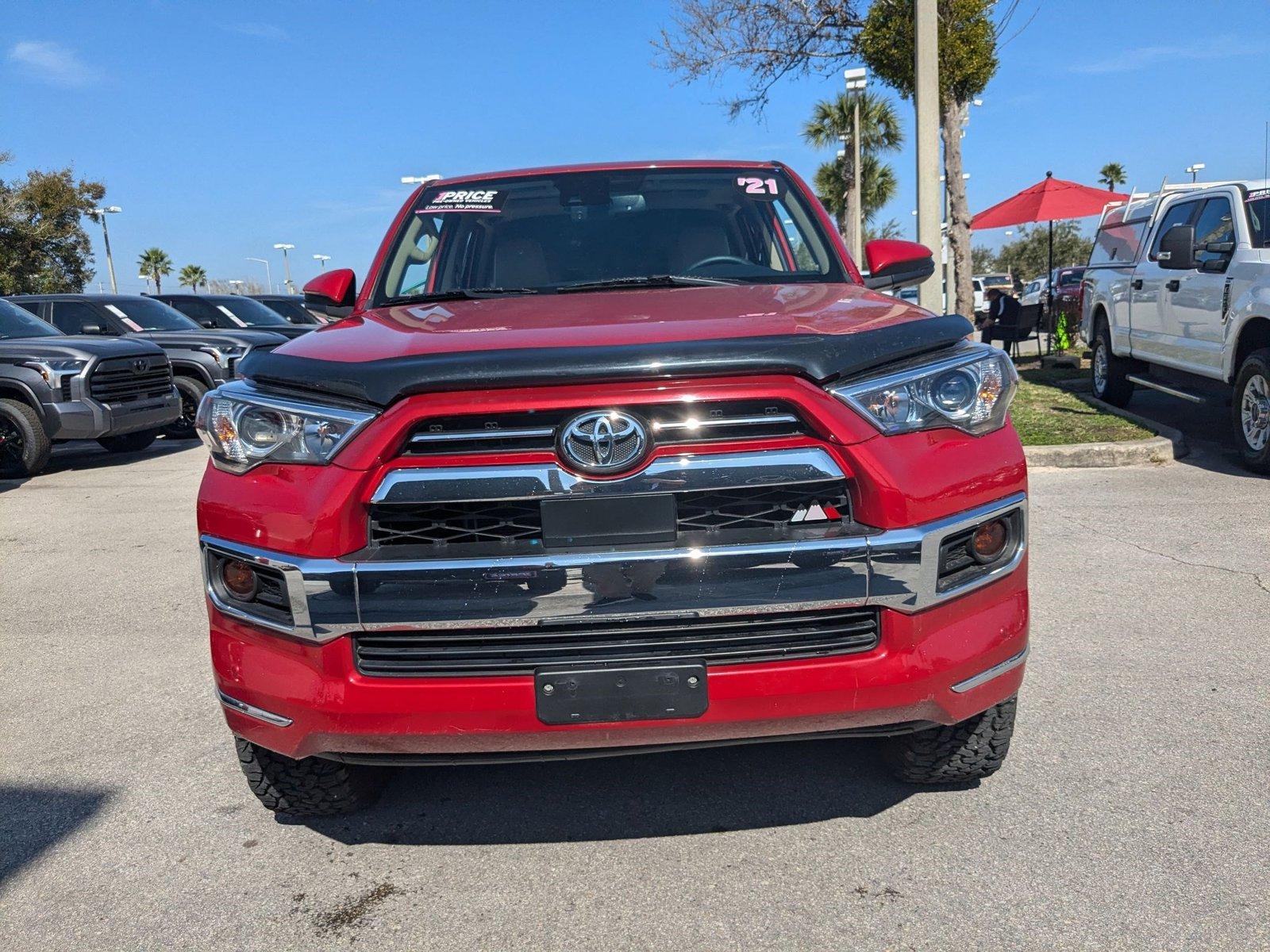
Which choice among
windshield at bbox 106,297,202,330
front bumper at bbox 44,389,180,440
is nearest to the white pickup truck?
front bumper at bbox 44,389,180,440

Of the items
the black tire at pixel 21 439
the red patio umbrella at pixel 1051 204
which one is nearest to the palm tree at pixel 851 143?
the red patio umbrella at pixel 1051 204

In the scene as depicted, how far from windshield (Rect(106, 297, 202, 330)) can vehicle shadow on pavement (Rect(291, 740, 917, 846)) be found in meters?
11.6

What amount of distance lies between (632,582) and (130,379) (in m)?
9.88

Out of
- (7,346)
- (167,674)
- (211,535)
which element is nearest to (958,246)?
(7,346)

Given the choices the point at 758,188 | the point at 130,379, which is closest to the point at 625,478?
the point at 758,188

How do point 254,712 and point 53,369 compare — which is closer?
point 254,712

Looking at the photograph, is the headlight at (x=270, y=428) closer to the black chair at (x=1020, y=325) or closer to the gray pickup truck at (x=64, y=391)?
the gray pickup truck at (x=64, y=391)

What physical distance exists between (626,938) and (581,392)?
3.89 feet

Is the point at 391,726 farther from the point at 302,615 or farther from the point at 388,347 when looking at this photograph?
the point at 388,347

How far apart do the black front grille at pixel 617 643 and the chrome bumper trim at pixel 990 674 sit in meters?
0.26

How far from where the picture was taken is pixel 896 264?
382cm

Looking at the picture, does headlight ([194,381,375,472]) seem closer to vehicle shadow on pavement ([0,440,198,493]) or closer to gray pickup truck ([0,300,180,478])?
vehicle shadow on pavement ([0,440,198,493])

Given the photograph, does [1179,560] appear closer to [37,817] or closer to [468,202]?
→ [468,202]

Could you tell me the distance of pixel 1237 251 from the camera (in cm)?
766
